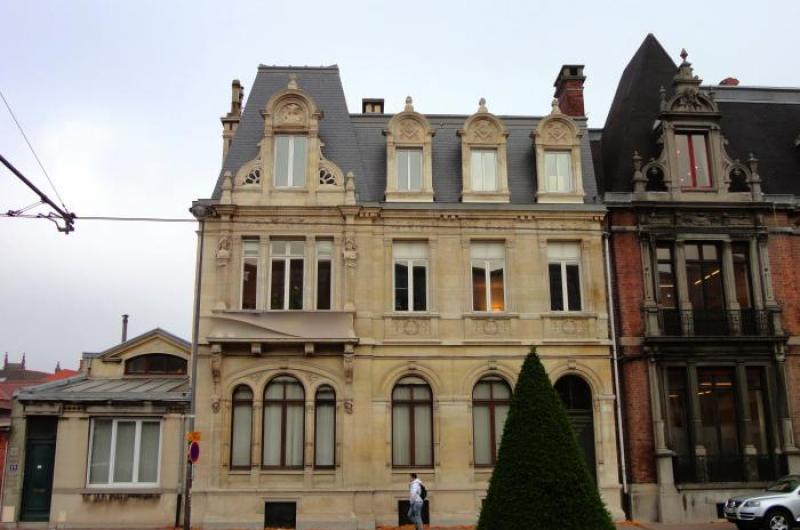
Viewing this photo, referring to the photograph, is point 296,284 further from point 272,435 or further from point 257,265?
point 272,435

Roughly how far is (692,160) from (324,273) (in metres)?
13.2

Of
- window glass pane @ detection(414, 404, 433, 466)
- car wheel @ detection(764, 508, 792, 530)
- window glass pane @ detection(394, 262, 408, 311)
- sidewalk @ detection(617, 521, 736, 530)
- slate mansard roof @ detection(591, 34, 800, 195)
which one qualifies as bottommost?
sidewalk @ detection(617, 521, 736, 530)

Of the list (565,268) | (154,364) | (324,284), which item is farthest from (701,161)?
(154,364)

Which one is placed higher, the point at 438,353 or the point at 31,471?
the point at 438,353

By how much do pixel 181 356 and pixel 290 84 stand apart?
10396 mm

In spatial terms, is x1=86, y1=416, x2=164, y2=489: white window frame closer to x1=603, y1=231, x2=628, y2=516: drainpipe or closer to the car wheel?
x1=603, y1=231, x2=628, y2=516: drainpipe

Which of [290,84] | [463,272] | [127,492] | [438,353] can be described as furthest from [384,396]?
[290,84]

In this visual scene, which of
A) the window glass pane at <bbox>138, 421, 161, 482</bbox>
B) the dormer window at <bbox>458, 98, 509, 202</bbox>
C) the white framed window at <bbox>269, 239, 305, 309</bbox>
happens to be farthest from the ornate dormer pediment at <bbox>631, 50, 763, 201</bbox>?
the window glass pane at <bbox>138, 421, 161, 482</bbox>

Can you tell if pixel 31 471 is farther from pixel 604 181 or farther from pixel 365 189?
pixel 604 181

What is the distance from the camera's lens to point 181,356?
88.0ft

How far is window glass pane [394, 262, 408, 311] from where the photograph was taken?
24.0 m

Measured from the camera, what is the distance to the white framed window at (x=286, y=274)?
2355 cm

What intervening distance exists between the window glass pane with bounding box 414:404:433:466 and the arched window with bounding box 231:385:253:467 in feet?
16.7

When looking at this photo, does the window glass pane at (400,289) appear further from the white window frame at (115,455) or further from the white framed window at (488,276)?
the white window frame at (115,455)
